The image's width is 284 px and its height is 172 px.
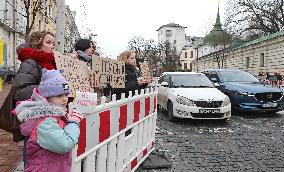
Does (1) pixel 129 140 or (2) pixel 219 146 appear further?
(2) pixel 219 146

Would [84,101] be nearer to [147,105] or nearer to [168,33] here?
[147,105]

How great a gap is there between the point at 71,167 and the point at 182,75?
31.5ft

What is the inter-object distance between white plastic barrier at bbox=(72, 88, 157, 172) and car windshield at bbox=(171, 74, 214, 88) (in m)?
5.49

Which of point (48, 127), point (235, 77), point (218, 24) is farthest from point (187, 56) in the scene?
point (48, 127)

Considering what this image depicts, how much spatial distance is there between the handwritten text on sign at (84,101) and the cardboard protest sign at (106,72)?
1177mm

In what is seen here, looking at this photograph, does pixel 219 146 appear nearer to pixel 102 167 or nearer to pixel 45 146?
pixel 102 167

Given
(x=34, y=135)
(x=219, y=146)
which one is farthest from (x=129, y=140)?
(x=219, y=146)

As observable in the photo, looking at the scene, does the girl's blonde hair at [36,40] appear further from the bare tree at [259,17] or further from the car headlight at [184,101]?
the bare tree at [259,17]

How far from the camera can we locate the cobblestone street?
19.7 feet

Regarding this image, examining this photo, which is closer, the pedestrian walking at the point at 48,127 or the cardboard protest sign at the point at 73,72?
the pedestrian walking at the point at 48,127

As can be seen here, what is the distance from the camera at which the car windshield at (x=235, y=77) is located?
44.6 ft

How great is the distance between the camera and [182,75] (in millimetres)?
12328

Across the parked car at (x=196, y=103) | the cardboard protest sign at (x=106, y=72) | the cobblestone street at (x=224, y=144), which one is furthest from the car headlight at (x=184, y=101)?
the cardboard protest sign at (x=106, y=72)

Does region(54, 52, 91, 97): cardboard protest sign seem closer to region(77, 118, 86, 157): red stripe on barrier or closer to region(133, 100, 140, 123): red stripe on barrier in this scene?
region(77, 118, 86, 157): red stripe on barrier
